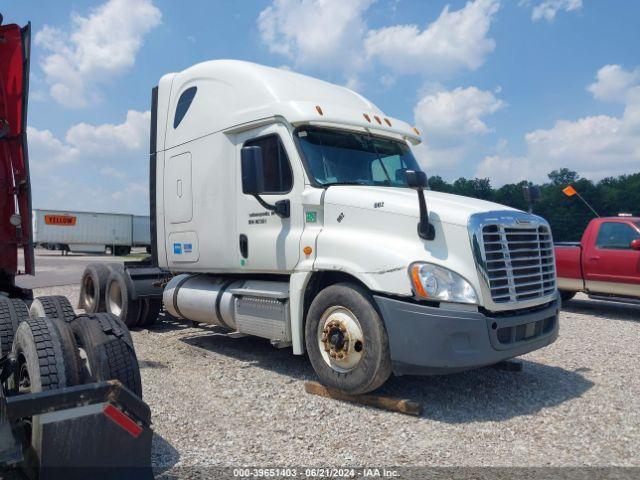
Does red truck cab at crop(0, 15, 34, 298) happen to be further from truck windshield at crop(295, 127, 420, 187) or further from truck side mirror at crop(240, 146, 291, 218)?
truck windshield at crop(295, 127, 420, 187)

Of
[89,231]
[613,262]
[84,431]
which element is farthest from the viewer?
[89,231]

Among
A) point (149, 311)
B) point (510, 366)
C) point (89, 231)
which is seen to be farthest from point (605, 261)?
point (89, 231)

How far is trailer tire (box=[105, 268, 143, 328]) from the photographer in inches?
334

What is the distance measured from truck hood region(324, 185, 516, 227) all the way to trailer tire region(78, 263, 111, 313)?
17.9ft

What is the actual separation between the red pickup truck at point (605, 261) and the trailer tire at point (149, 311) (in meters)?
7.99

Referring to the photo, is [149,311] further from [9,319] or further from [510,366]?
[510,366]

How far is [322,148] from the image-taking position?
575cm

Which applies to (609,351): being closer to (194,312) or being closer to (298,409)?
(298,409)

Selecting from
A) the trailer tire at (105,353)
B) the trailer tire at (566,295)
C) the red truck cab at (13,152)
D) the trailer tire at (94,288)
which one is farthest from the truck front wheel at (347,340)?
the trailer tire at (566,295)

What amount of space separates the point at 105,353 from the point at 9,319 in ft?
3.80

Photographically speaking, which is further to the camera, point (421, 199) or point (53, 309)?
point (421, 199)

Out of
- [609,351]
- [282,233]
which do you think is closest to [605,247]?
[609,351]

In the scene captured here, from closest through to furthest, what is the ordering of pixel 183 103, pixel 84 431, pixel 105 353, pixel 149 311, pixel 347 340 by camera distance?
pixel 84 431 < pixel 105 353 < pixel 347 340 < pixel 183 103 < pixel 149 311

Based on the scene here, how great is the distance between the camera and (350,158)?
19.4 feet
